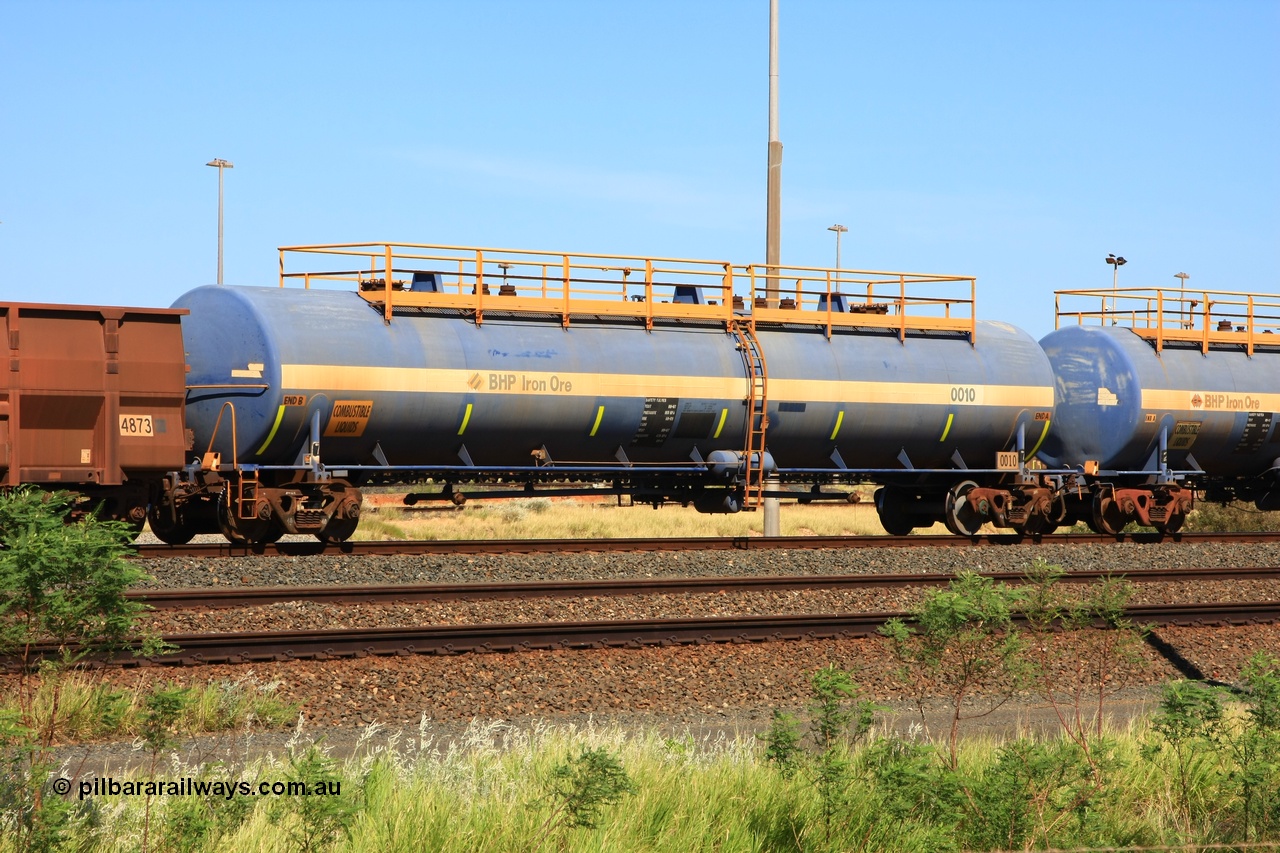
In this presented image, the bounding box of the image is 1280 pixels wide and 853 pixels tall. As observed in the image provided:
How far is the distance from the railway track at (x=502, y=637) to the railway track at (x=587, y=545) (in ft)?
19.7

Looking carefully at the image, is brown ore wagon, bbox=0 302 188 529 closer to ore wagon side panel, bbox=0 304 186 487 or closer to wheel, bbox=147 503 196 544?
ore wagon side panel, bbox=0 304 186 487

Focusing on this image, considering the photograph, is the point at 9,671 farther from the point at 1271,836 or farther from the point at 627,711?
the point at 1271,836

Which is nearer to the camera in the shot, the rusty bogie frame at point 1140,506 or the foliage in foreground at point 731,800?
the foliage in foreground at point 731,800

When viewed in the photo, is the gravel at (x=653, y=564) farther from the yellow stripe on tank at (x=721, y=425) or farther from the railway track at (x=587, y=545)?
the yellow stripe on tank at (x=721, y=425)

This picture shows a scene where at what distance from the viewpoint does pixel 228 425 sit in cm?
1784

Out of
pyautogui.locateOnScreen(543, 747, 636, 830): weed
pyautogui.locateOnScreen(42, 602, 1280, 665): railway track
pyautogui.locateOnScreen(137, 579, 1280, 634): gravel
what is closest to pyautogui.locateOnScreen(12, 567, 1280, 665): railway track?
pyautogui.locateOnScreen(42, 602, 1280, 665): railway track

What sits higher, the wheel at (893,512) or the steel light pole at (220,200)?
the steel light pole at (220,200)

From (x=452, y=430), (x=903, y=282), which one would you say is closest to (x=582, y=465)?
(x=452, y=430)

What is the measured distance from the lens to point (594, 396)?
1959 cm

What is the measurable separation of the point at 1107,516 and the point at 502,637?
15719 mm

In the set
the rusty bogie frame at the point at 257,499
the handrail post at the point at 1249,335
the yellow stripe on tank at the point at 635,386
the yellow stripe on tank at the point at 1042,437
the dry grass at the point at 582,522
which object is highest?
the handrail post at the point at 1249,335

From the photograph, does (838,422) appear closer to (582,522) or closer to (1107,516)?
(1107,516)

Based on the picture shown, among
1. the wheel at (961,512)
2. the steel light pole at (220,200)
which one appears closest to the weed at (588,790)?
the wheel at (961,512)

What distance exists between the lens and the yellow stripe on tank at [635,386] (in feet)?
59.3
